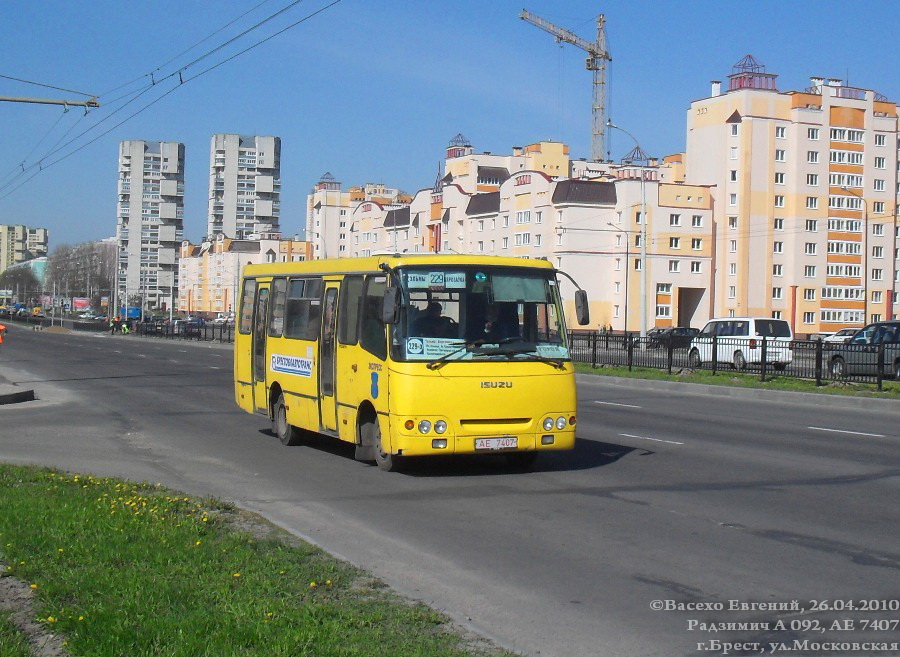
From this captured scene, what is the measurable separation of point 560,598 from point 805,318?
3676 inches

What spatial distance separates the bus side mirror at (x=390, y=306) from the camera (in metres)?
11.8

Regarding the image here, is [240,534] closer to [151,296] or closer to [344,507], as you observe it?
[344,507]

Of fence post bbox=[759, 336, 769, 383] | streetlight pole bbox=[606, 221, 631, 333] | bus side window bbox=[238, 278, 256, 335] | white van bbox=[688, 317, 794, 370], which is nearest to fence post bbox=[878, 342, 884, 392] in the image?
white van bbox=[688, 317, 794, 370]

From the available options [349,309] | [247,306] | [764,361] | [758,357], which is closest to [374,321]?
[349,309]

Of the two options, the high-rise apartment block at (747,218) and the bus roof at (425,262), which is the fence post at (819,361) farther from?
the high-rise apartment block at (747,218)

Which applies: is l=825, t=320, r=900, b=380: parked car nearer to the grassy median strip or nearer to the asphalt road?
the asphalt road

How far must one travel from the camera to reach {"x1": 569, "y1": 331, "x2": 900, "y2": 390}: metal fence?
2764cm

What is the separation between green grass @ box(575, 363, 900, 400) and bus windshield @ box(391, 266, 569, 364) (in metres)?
14.7

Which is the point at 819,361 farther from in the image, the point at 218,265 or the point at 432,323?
the point at 218,265

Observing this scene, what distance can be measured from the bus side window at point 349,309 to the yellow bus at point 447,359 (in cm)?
1

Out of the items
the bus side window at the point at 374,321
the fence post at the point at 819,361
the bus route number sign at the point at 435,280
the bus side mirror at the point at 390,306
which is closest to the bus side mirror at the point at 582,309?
the bus route number sign at the point at 435,280

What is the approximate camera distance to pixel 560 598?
7.02 meters

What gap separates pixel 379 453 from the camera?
12898 mm

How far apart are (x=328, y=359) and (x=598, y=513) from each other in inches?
197
